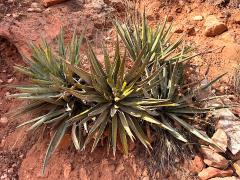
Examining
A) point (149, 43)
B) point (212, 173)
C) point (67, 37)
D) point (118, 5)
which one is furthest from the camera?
point (118, 5)

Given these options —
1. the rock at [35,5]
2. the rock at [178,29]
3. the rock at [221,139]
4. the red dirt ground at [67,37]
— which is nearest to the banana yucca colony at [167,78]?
the rock at [221,139]

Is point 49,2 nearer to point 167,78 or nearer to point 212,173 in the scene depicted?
point 167,78

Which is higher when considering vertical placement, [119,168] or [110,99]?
[110,99]

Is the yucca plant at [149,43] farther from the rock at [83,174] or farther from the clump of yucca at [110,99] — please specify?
the rock at [83,174]

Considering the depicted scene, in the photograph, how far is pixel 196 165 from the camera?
11.1 feet

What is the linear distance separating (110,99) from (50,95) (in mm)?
558

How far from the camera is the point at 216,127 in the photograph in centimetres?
354

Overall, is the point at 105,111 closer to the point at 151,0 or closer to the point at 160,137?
the point at 160,137

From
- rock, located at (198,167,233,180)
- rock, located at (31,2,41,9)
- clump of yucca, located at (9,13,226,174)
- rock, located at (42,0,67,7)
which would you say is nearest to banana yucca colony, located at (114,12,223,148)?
clump of yucca, located at (9,13,226,174)

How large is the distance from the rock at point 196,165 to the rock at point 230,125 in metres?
0.30

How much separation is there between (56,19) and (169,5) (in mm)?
1539

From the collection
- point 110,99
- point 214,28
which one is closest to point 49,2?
point 110,99

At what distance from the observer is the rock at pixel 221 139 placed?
132 inches

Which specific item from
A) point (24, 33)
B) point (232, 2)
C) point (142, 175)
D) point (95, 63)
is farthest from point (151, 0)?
point (142, 175)
